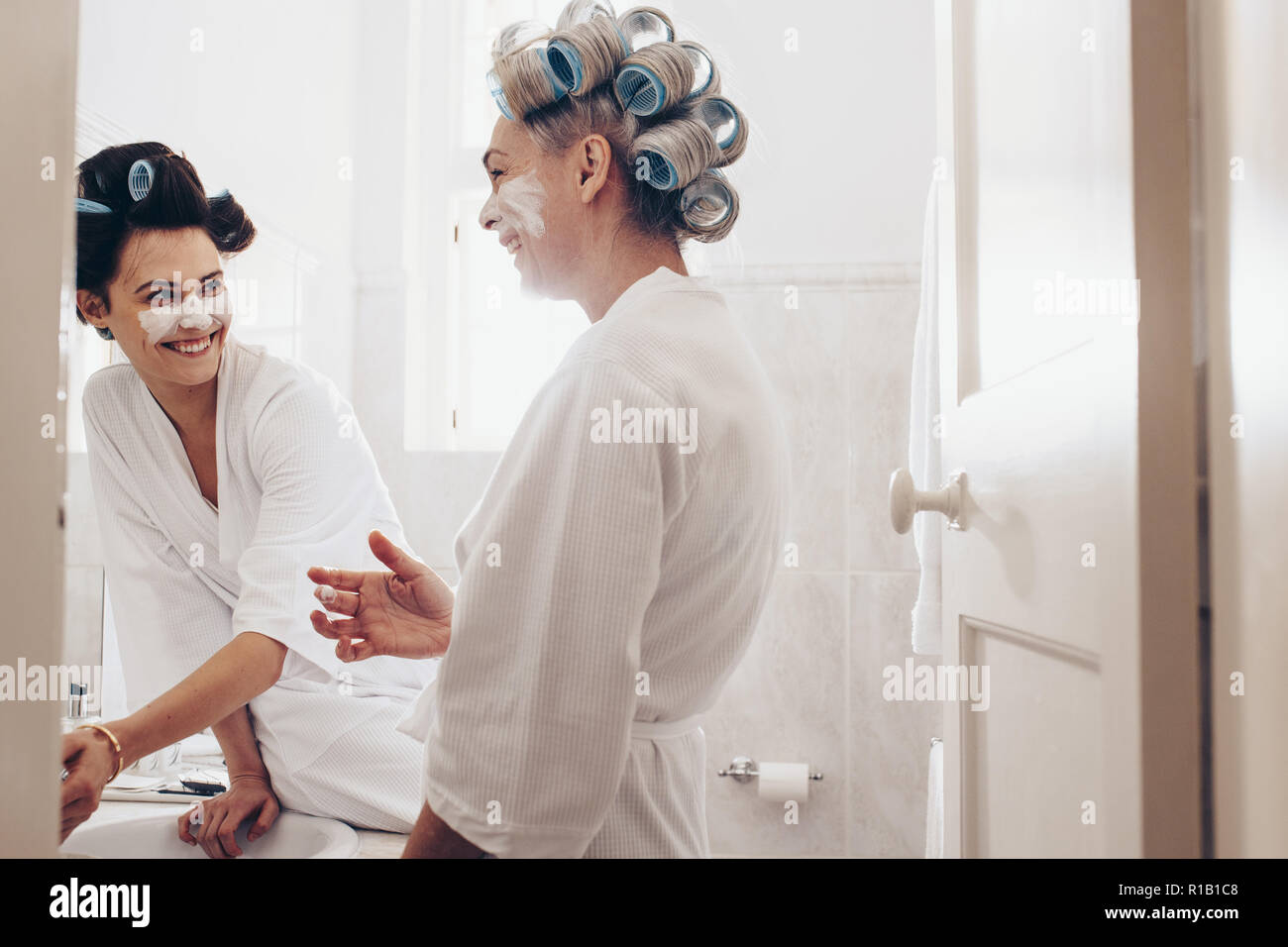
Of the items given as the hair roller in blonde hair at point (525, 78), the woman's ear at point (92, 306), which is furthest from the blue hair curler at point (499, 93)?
the woman's ear at point (92, 306)

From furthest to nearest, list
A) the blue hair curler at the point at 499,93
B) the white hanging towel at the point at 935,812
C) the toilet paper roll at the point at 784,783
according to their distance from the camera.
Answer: the toilet paper roll at the point at 784,783, the white hanging towel at the point at 935,812, the blue hair curler at the point at 499,93

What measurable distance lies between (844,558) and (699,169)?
1.30 meters

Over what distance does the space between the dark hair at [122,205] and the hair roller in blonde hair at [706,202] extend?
2.13 feet

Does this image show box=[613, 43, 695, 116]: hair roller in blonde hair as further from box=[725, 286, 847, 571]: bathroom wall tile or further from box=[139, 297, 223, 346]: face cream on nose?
box=[725, 286, 847, 571]: bathroom wall tile

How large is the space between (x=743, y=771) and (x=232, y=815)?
1.17 meters

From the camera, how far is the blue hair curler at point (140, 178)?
103 centimetres

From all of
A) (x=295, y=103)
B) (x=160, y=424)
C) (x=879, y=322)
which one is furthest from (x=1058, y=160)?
(x=295, y=103)

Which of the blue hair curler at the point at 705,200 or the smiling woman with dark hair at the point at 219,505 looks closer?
the blue hair curler at the point at 705,200

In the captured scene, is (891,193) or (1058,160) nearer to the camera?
(1058,160)

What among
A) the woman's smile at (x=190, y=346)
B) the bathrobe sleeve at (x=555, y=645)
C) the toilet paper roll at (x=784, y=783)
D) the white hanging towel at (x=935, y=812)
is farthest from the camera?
the toilet paper roll at (x=784, y=783)

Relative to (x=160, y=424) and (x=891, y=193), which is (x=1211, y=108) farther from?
(x=891, y=193)

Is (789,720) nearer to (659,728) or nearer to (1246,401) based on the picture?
(659,728)

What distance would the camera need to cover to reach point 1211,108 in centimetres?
46

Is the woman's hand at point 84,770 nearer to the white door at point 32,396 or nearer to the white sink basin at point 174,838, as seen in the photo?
the white sink basin at point 174,838
